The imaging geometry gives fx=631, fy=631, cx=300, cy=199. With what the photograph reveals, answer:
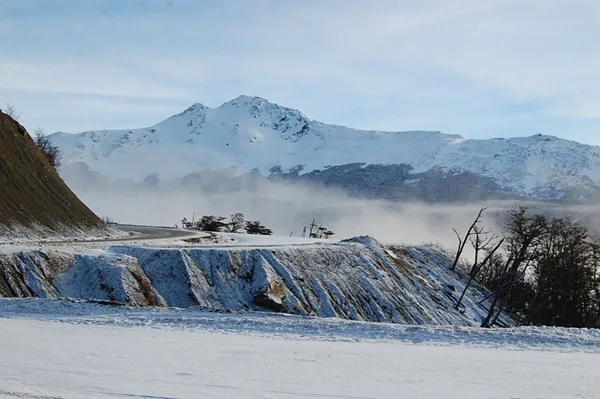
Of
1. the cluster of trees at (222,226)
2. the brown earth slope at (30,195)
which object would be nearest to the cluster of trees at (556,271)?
the brown earth slope at (30,195)

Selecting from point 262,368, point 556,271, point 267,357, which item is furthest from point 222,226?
point 262,368

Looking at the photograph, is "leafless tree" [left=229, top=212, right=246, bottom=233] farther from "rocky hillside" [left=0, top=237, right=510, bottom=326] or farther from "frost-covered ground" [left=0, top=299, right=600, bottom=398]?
"frost-covered ground" [left=0, top=299, right=600, bottom=398]

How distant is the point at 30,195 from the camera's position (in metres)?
45.9

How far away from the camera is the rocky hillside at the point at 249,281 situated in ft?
96.7

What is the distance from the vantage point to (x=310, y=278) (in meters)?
38.1

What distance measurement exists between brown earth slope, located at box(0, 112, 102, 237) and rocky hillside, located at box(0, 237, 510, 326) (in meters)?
10.5

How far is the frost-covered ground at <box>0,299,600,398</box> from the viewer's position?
40.4 feet

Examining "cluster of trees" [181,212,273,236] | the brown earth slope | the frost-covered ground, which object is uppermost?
the brown earth slope

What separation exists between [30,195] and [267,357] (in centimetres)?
3582

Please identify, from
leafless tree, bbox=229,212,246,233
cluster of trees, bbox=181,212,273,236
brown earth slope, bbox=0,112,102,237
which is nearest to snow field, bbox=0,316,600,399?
brown earth slope, bbox=0,112,102,237

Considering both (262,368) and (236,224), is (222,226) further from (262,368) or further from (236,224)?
(262,368)

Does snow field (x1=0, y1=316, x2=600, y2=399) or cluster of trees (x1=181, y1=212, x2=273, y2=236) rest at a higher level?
snow field (x1=0, y1=316, x2=600, y2=399)

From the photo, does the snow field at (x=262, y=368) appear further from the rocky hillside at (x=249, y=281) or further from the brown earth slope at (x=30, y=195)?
the brown earth slope at (x=30, y=195)

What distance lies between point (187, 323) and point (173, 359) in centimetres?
678
